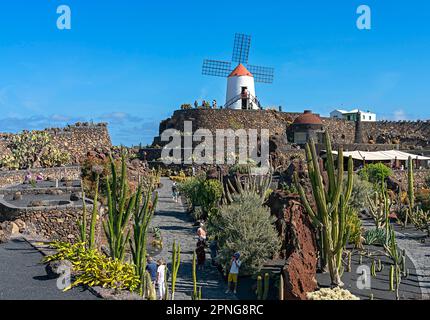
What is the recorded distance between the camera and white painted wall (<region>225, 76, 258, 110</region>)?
4556cm

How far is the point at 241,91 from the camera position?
4559cm

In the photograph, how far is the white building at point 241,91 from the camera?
45.5m

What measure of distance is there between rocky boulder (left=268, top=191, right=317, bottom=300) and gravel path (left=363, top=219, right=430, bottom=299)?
250 cm

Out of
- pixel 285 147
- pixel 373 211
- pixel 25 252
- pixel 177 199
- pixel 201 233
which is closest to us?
pixel 25 252

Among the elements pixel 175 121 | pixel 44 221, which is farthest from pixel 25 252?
pixel 175 121

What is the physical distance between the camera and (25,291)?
8.62 metres

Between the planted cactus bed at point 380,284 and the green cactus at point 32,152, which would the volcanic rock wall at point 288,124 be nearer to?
the green cactus at point 32,152

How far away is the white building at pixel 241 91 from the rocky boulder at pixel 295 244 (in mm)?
31761

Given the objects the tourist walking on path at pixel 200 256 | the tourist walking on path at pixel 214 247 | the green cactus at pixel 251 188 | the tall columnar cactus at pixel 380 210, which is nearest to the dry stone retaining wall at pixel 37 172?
the green cactus at pixel 251 188

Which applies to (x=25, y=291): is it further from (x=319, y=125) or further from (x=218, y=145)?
(x=319, y=125)

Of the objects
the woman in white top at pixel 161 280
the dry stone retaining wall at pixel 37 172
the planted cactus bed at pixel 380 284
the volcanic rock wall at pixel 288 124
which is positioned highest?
the volcanic rock wall at pixel 288 124

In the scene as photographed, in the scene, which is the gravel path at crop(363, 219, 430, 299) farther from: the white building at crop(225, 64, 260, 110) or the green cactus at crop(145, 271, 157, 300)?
the white building at crop(225, 64, 260, 110)

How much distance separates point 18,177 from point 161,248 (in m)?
12.0

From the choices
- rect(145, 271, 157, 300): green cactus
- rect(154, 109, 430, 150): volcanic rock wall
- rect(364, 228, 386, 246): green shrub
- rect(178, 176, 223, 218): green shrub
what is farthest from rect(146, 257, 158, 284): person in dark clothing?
rect(154, 109, 430, 150): volcanic rock wall
